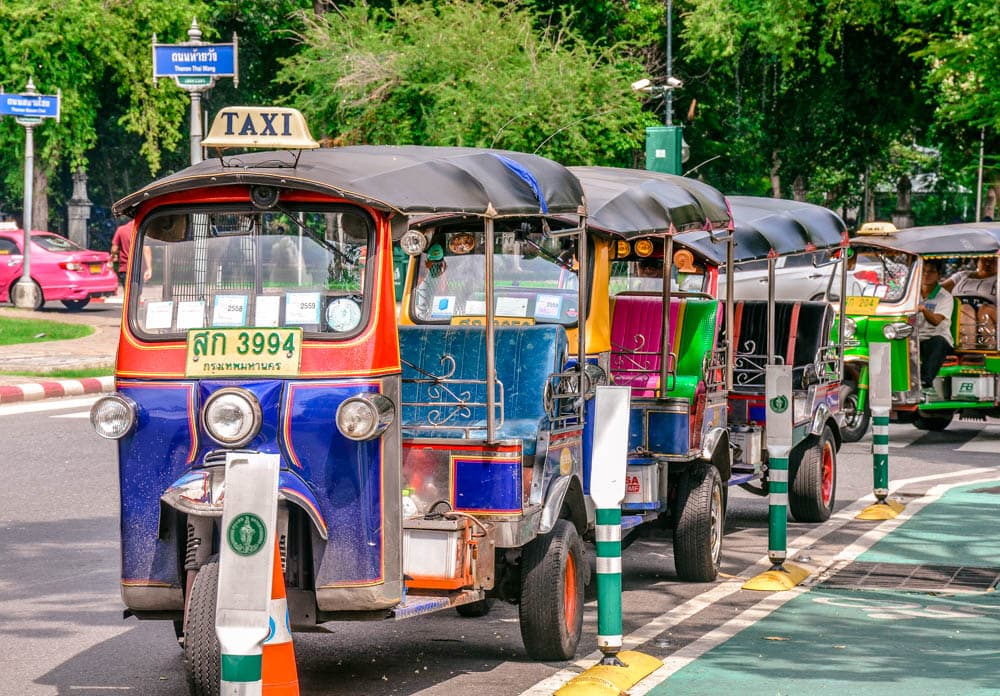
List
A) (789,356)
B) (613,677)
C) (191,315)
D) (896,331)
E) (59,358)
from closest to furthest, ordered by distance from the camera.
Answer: (191,315), (613,677), (789,356), (896,331), (59,358)

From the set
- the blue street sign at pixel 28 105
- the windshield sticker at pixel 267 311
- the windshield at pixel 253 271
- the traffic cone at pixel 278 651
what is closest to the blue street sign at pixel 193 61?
the blue street sign at pixel 28 105

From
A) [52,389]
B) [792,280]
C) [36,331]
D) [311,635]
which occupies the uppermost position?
[792,280]

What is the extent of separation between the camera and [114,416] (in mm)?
6719

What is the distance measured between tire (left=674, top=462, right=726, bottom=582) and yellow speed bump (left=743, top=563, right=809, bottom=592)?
0.30 meters

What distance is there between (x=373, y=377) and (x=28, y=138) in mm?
22392

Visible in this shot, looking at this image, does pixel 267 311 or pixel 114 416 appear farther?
pixel 267 311

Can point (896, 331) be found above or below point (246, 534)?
above

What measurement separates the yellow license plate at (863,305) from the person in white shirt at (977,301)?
1.54 m

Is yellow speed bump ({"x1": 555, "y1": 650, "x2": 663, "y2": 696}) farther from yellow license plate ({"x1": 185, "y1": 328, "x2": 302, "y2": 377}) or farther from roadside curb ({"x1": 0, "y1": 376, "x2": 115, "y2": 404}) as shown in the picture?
roadside curb ({"x1": 0, "y1": 376, "x2": 115, "y2": 404})

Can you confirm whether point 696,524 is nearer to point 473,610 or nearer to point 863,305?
point 473,610

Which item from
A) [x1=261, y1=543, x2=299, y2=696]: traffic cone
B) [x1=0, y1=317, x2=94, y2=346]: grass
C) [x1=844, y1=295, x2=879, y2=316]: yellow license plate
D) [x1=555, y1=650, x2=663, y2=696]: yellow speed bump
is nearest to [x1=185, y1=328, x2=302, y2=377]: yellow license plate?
[x1=261, y1=543, x2=299, y2=696]: traffic cone

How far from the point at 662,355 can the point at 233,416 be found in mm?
3805

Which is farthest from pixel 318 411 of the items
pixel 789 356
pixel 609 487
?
pixel 789 356

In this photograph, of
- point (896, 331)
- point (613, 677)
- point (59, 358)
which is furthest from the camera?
point (59, 358)
